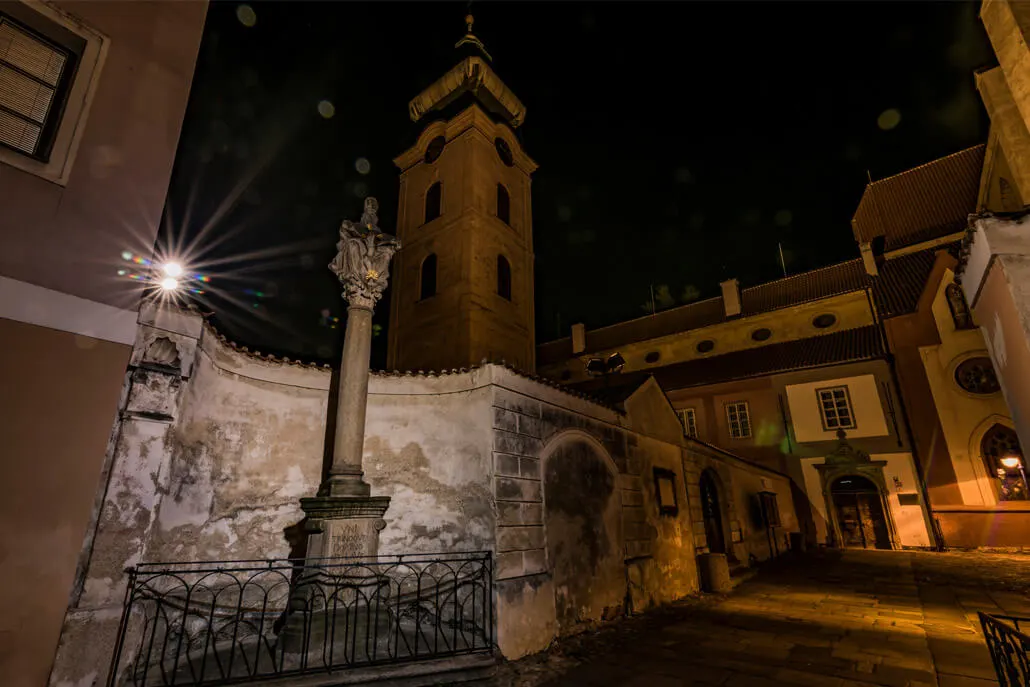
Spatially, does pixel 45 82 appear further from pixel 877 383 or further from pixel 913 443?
pixel 913 443

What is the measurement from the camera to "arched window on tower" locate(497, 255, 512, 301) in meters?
17.5

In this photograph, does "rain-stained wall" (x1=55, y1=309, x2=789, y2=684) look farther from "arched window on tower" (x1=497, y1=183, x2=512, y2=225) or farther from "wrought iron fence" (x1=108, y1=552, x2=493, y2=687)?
"arched window on tower" (x1=497, y1=183, x2=512, y2=225)

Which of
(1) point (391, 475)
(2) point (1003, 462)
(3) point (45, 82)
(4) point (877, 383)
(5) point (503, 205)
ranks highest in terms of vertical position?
(5) point (503, 205)

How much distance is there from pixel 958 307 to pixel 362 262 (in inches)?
982

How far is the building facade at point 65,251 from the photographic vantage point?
4219mm

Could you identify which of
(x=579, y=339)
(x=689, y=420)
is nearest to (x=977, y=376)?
(x=689, y=420)

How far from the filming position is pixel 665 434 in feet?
42.2

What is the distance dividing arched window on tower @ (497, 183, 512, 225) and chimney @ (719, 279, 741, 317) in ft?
57.6

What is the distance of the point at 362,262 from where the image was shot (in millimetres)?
7832

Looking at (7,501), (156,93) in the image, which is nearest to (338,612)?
(7,501)

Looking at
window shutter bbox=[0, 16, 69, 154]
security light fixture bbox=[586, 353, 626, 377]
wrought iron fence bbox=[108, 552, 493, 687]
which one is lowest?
wrought iron fence bbox=[108, 552, 493, 687]

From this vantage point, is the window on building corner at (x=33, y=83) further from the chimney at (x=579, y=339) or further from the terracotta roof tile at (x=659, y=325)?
the chimney at (x=579, y=339)

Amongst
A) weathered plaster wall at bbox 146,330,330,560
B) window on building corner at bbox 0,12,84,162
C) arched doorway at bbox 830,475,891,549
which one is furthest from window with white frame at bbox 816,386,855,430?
window on building corner at bbox 0,12,84,162

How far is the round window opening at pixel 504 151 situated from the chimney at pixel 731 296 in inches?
690
